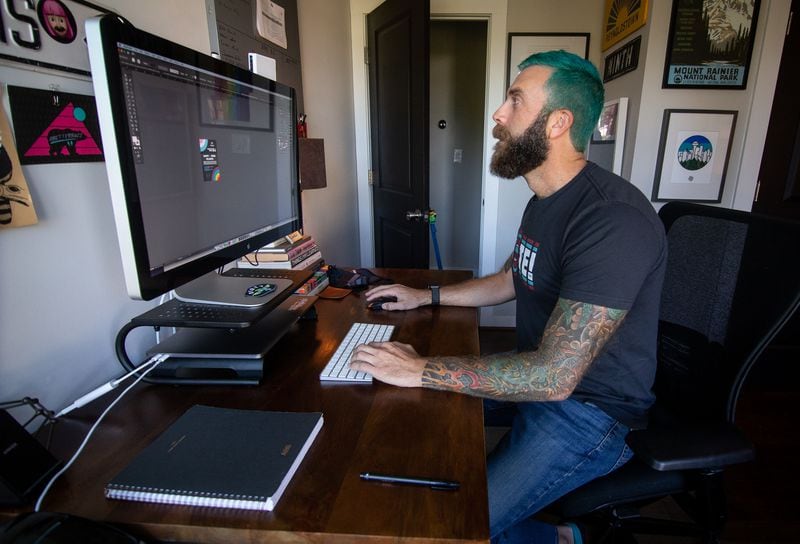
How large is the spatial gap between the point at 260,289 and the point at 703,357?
1.03 m

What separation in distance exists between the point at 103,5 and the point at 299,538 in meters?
1.02

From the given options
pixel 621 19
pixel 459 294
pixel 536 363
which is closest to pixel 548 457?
pixel 536 363

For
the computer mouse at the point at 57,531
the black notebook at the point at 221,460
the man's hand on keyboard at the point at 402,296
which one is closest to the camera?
the computer mouse at the point at 57,531

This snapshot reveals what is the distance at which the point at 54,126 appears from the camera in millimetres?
769

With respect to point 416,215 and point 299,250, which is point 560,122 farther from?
point 416,215

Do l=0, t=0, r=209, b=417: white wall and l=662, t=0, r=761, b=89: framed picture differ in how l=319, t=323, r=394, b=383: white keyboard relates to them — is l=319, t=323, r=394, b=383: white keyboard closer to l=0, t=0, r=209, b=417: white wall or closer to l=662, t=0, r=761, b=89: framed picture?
l=0, t=0, r=209, b=417: white wall

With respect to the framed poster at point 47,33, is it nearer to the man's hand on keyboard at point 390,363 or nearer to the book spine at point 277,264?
the book spine at point 277,264

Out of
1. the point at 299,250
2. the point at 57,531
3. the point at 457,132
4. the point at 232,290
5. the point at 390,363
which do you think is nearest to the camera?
the point at 57,531

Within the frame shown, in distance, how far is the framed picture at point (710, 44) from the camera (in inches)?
78.1

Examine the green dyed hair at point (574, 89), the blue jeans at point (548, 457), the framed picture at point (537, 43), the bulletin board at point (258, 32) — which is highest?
the framed picture at point (537, 43)

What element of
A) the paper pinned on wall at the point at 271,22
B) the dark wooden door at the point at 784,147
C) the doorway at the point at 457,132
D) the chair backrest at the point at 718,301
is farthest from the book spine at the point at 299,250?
the doorway at the point at 457,132

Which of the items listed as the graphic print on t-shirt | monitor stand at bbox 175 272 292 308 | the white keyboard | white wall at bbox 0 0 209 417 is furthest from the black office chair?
white wall at bbox 0 0 209 417

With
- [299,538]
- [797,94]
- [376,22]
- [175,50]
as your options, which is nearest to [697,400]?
[299,538]

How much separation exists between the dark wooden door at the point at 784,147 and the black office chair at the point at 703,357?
5.19 feet
